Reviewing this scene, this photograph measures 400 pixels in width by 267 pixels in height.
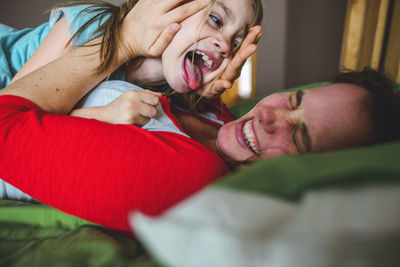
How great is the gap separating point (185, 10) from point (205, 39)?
115mm

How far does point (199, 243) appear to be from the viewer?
0.77 feet

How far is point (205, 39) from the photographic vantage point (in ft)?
2.92

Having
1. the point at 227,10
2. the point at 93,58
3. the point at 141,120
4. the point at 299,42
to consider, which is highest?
the point at 227,10

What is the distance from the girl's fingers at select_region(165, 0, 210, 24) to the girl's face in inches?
0.7

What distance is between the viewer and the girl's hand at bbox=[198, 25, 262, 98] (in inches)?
37.3

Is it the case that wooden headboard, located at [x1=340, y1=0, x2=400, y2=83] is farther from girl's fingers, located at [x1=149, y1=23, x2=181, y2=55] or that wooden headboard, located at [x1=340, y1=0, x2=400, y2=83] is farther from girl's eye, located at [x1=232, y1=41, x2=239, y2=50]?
girl's fingers, located at [x1=149, y1=23, x2=181, y2=55]

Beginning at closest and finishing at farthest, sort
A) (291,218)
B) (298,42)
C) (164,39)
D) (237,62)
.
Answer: (291,218)
(164,39)
(237,62)
(298,42)

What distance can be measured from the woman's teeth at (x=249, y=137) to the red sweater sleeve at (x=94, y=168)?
0.25m

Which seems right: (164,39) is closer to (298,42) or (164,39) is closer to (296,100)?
(296,100)

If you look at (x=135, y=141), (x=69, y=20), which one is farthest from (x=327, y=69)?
(x=135, y=141)

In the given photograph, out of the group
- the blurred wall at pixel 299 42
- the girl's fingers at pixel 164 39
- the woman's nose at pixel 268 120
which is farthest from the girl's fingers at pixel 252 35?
the blurred wall at pixel 299 42

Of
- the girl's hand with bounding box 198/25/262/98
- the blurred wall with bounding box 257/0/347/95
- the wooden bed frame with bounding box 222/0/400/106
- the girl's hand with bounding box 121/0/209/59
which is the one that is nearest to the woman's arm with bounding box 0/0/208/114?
the girl's hand with bounding box 121/0/209/59

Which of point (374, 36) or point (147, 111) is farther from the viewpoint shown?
point (374, 36)

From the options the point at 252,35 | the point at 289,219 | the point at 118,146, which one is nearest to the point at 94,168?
the point at 118,146
